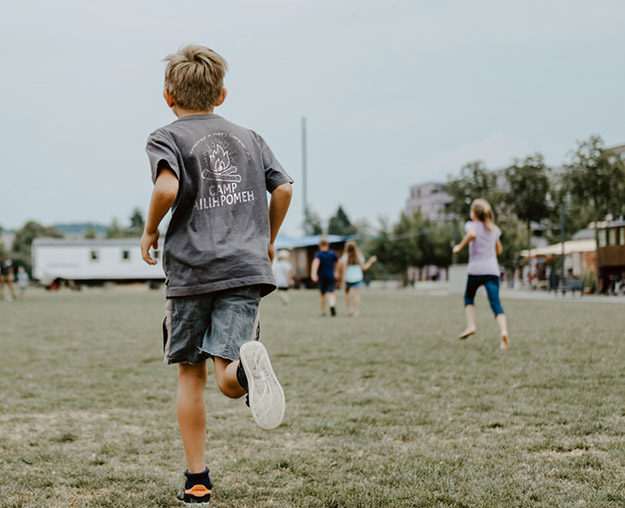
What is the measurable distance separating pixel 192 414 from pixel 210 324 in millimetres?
395

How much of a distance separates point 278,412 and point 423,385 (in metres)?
3.67

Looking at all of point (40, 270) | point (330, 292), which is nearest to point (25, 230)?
point (40, 270)

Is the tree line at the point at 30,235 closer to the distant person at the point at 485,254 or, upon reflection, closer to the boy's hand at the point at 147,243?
the distant person at the point at 485,254

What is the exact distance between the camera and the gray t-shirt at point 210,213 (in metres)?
2.85

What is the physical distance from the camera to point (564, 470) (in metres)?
3.36

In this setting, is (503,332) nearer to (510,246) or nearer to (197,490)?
(197,490)

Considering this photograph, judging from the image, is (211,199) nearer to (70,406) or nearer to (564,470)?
(564,470)

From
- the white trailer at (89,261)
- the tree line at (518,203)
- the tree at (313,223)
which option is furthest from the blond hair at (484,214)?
the tree at (313,223)

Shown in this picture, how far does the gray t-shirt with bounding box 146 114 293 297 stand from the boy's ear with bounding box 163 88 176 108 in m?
0.11

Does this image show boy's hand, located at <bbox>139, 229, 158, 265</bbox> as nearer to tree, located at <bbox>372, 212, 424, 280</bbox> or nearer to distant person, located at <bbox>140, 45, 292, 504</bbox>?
distant person, located at <bbox>140, 45, 292, 504</bbox>

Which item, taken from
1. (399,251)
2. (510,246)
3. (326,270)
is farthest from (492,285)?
(399,251)

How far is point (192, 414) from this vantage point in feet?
9.86

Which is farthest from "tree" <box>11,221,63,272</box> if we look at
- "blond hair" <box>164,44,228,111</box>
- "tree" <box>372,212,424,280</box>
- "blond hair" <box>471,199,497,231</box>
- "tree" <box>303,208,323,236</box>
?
"blond hair" <box>164,44,228,111</box>

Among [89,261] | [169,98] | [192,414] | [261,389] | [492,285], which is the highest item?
[169,98]
